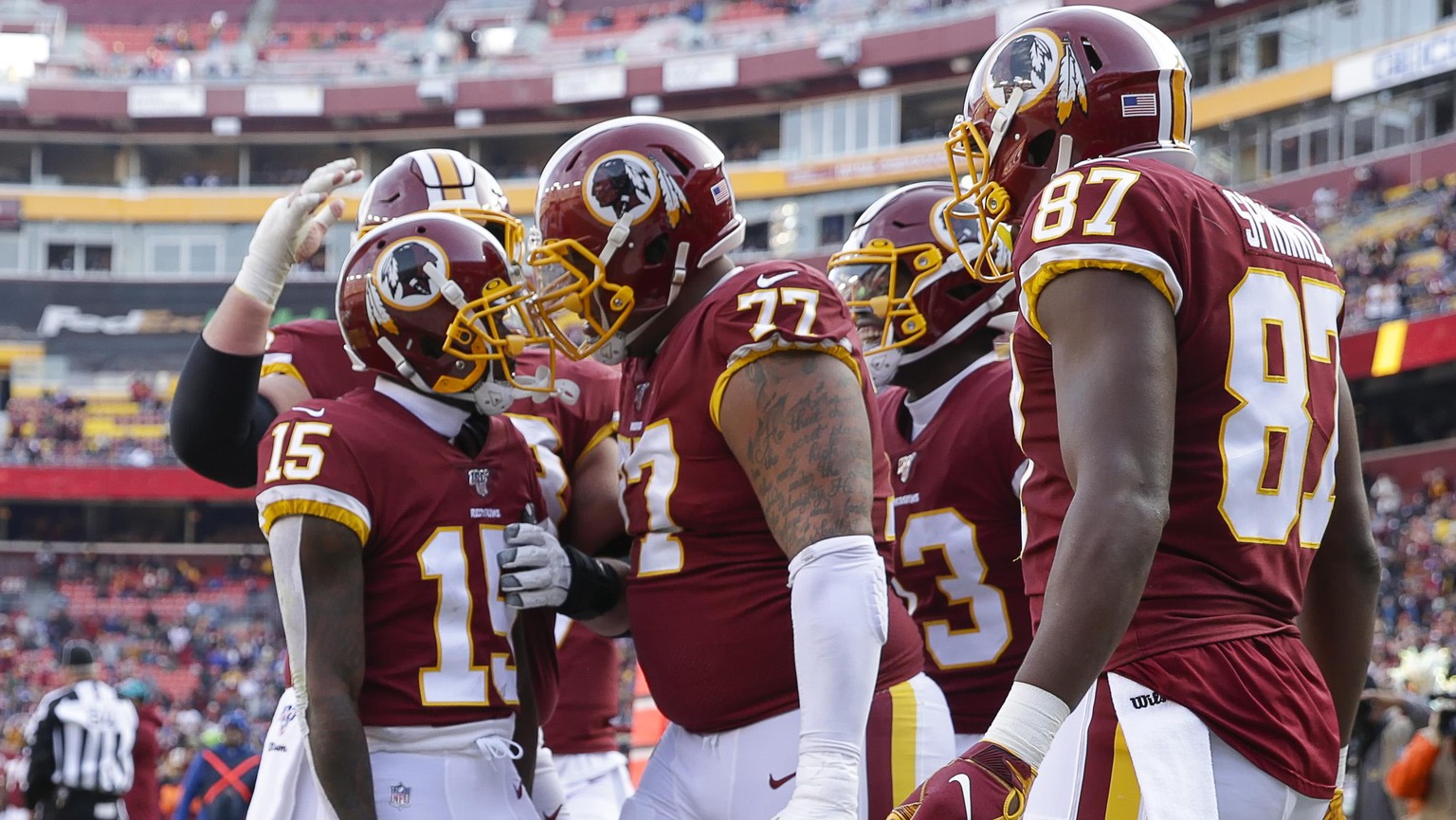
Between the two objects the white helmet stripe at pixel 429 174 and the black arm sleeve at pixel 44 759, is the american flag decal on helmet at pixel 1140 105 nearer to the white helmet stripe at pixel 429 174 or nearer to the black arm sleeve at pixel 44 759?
the white helmet stripe at pixel 429 174

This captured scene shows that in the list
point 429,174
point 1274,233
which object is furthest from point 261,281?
point 1274,233

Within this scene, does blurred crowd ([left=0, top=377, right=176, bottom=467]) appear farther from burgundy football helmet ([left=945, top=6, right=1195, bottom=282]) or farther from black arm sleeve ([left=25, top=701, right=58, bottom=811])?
burgundy football helmet ([left=945, top=6, right=1195, bottom=282])

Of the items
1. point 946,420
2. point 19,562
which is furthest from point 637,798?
point 19,562

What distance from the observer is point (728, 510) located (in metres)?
3.31

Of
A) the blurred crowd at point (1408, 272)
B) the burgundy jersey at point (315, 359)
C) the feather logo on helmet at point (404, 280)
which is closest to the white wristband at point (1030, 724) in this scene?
the feather logo on helmet at point (404, 280)

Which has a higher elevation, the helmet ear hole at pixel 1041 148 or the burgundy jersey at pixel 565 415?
the helmet ear hole at pixel 1041 148

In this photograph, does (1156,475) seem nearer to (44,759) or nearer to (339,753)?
(339,753)

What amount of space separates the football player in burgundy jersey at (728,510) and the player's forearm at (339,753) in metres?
0.44

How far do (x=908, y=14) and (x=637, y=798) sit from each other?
111 ft

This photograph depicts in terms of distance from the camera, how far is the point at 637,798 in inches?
137

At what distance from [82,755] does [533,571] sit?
6204 mm

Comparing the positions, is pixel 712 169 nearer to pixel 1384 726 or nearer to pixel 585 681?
pixel 585 681

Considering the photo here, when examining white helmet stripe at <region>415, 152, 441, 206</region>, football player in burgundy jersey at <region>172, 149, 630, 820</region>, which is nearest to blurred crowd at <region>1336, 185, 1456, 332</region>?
white helmet stripe at <region>415, 152, 441, 206</region>

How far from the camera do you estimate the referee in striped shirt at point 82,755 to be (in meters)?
8.80
